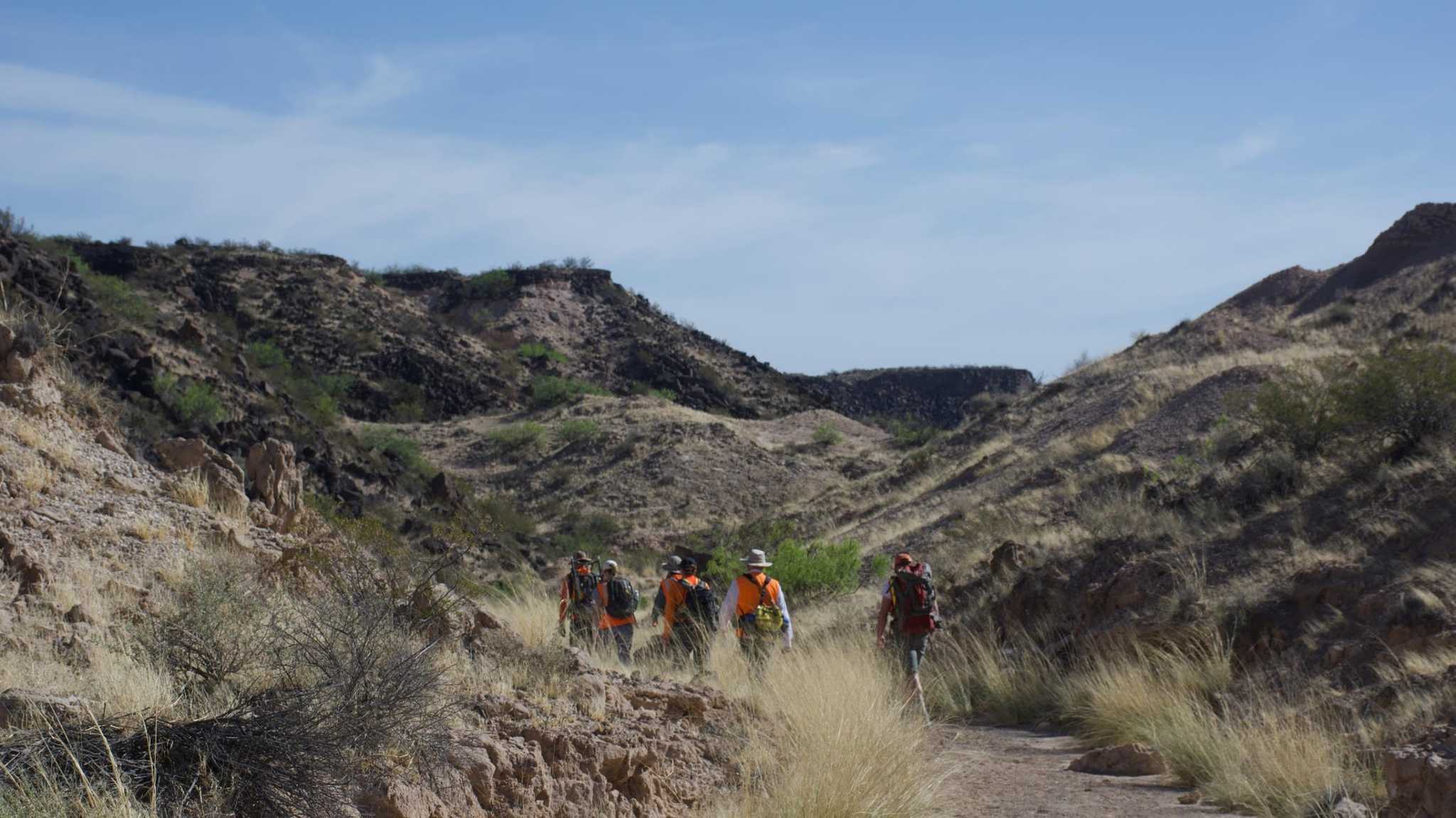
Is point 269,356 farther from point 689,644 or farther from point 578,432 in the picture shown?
point 689,644

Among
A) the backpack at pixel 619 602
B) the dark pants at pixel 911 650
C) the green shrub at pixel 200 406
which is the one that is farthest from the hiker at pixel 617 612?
the green shrub at pixel 200 406

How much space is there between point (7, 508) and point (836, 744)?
19.8 feet

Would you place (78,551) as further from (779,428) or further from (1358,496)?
(779,428)

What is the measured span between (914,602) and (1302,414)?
7345 millimetres

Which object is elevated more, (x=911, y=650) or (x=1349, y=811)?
(x=911, y=650)

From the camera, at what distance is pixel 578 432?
5244cm

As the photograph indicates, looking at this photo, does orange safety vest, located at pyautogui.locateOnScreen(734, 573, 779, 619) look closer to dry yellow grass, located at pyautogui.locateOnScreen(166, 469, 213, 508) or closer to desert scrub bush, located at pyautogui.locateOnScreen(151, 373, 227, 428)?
dry yellow grass, located at pyautogui.locateOnScreen(166, 469, 213, 508)

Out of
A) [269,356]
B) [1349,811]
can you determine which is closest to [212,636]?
[1349,811]

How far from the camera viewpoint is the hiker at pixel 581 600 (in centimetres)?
1187

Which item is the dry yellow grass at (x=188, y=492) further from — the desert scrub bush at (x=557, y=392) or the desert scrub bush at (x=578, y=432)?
the desert scrub bush at (x=557, y=392)

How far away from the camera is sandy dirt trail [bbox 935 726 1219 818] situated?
681cm

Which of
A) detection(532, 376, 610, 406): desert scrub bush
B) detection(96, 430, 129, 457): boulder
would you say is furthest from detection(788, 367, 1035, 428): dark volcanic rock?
detection(96, 430, 129, 457): boulder

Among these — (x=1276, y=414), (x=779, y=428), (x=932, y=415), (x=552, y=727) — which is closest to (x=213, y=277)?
(x=779, y=428)

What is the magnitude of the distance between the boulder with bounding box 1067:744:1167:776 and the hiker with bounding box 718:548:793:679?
293 centimetres
